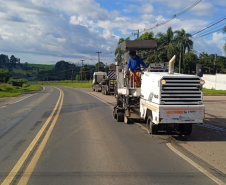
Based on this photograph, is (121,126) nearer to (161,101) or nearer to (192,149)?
(161,101)

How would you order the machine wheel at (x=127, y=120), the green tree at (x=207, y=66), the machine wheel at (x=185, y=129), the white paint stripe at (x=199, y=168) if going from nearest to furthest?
1. the white paint stripe at (x=199, y=168)
2. the machine wheel at (x=185, y=129)
3. the machine wheel at (x=127, y=120)
4. the green tree at (x=207, y=66)

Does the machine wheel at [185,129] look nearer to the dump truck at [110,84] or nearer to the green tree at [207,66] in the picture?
the dump truck at [110,84]

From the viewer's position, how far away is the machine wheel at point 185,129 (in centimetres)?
1024

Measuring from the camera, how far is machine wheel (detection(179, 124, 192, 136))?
33.6ft

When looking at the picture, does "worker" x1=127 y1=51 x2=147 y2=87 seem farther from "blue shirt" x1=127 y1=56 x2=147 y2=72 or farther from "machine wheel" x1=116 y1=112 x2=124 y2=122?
"machine wheel" x1=116 y1=112 x2=124 y2=122

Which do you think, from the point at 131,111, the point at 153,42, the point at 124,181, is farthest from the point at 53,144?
the point at 153,42

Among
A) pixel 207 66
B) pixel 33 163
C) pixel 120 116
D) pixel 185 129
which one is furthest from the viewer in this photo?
pixel 207 66

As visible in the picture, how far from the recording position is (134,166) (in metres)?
7.00

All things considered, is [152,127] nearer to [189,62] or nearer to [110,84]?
[110,84]

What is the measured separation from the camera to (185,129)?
10320 millimetres

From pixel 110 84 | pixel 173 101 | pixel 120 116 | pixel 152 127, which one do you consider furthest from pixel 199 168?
pixel 110 84

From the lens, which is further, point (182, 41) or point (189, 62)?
point (189, 62)

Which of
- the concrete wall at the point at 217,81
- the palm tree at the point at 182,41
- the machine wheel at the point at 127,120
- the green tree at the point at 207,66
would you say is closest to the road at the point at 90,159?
the machine wheel at the point at 127,120

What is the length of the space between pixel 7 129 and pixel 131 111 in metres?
5.04
